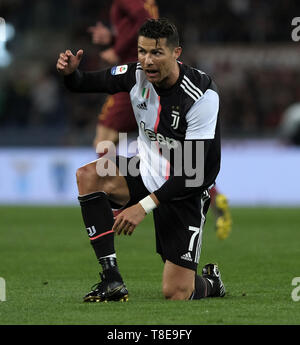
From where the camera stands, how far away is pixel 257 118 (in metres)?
20.5

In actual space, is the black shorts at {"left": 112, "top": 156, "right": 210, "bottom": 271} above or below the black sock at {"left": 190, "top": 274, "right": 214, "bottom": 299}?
above

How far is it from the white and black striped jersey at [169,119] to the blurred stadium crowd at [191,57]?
12828 mm

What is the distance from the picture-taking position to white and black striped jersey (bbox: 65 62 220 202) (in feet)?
19.5

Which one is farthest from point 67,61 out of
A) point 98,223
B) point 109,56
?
point 109,56

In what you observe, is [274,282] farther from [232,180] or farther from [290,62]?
[290,62]

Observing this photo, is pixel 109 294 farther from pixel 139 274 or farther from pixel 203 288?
pixel 139 274

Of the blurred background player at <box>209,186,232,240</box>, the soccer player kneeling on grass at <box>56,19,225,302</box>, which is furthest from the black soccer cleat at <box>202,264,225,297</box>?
the blurred background player at <box>209,186,232,240</box>

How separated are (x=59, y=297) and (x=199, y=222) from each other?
106cm

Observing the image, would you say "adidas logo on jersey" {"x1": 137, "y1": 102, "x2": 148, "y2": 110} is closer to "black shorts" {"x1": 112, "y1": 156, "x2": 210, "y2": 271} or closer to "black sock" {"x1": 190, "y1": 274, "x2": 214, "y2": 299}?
"black shorts" {"x1": 112, "y1": 156, "x2": 210, "y2": 271}

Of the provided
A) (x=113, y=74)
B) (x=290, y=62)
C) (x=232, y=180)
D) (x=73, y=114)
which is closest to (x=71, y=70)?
(x=113, y=74)

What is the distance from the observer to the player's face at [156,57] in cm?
586

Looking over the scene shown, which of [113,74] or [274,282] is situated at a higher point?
[113,74]

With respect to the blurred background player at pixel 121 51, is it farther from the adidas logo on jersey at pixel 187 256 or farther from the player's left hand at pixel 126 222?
the player's left hand at pixel 126 222
